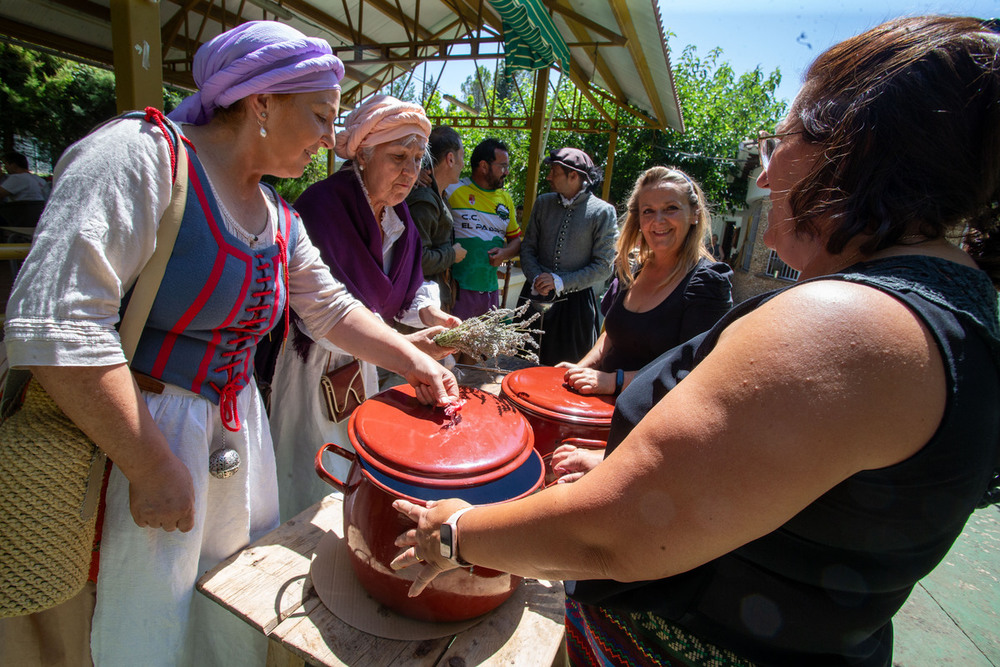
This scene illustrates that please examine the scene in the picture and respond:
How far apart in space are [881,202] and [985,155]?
14 centimetres

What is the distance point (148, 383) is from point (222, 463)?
0.91 ft

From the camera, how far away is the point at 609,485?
0.71 m

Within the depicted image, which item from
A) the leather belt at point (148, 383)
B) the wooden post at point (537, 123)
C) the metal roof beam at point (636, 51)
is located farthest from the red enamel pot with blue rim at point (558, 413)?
the metal roof beam at point (636, 51)

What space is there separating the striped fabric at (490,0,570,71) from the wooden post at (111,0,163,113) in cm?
216

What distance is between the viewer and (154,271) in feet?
3.54

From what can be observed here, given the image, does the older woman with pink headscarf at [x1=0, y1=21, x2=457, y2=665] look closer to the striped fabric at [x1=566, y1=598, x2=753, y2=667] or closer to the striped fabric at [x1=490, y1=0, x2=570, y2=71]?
the striped fabric at [x1=566, y1=598, x2=753, y2=667]

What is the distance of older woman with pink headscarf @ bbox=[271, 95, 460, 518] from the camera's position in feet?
6.60

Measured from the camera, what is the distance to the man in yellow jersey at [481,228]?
3836 millimetres

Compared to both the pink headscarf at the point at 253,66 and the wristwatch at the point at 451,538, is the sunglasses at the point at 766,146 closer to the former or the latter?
the wristwatch at the point at 451,538

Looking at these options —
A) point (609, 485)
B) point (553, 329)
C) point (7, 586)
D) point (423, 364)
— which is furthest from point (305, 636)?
point (553, 329)

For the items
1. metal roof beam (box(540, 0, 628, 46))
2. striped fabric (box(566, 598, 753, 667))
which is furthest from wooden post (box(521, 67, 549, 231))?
striped fabric (box(566, 598, 753, 667))

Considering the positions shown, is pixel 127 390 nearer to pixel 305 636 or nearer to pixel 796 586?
pixel 305 636

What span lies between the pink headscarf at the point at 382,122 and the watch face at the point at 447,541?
1.61 metres

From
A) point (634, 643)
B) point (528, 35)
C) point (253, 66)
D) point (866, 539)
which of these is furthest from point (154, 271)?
point (528, 35)
